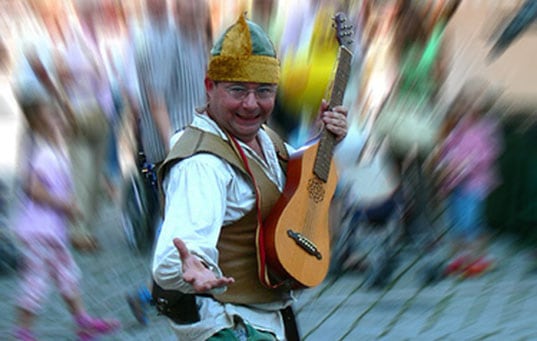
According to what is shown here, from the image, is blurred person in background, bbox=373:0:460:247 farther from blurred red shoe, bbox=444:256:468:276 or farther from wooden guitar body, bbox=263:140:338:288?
wooden guitar body, bbox=263:140:338:288

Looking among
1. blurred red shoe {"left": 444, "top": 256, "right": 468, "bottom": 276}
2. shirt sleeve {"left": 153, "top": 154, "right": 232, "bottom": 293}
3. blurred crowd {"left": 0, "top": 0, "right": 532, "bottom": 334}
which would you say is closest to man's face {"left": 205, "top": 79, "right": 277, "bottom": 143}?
shirt sleeve {"left": 153, "top": 154, "right": 232, "bottom": 293}

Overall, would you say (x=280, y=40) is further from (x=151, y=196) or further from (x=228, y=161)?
(x=228, y=161)

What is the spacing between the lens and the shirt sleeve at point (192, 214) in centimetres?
235

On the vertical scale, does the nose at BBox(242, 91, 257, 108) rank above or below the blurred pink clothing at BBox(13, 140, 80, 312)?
above

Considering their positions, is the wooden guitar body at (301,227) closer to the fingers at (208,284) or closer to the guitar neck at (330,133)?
the guitar neck at (330,133)

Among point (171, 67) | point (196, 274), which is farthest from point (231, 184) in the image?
point (171, 67)

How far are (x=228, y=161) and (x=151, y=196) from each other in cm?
205

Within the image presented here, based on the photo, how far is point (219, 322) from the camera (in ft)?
8.37

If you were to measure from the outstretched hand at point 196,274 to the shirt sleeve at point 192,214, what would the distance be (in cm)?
3

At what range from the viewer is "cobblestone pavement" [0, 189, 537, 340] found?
4629mm

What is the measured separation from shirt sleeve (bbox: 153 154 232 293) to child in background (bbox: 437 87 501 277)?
2145mm

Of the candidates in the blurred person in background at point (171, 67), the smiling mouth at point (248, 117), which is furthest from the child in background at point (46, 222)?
the smiling mouth at point (248, 117)

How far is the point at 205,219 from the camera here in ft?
7.93

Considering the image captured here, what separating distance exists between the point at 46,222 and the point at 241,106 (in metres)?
2.29
